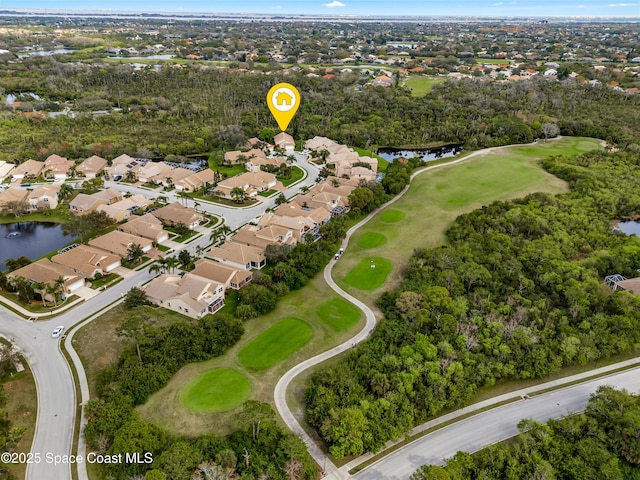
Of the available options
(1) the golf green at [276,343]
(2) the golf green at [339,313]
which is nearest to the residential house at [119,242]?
(1) the golf green at [276,343]

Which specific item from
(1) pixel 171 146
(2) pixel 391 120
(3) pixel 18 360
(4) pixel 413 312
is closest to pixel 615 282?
(4) pixel 413 312

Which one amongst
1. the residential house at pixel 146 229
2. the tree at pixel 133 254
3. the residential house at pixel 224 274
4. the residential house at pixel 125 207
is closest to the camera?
the residential house at pixel 224 274

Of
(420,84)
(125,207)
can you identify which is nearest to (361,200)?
(125,207)

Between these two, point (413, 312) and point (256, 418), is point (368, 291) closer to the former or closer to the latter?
point (413, 312)

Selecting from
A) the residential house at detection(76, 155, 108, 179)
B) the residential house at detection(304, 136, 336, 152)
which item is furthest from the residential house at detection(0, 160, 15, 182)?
the residential house at detection(304, 136, 336, 152)

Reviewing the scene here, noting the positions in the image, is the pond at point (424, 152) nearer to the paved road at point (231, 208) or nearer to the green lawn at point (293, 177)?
the green lawn at point (293, 177)

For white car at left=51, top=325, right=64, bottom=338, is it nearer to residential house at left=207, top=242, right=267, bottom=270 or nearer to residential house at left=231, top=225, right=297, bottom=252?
residential house at left=207, top=242, right=267, bottom=270
